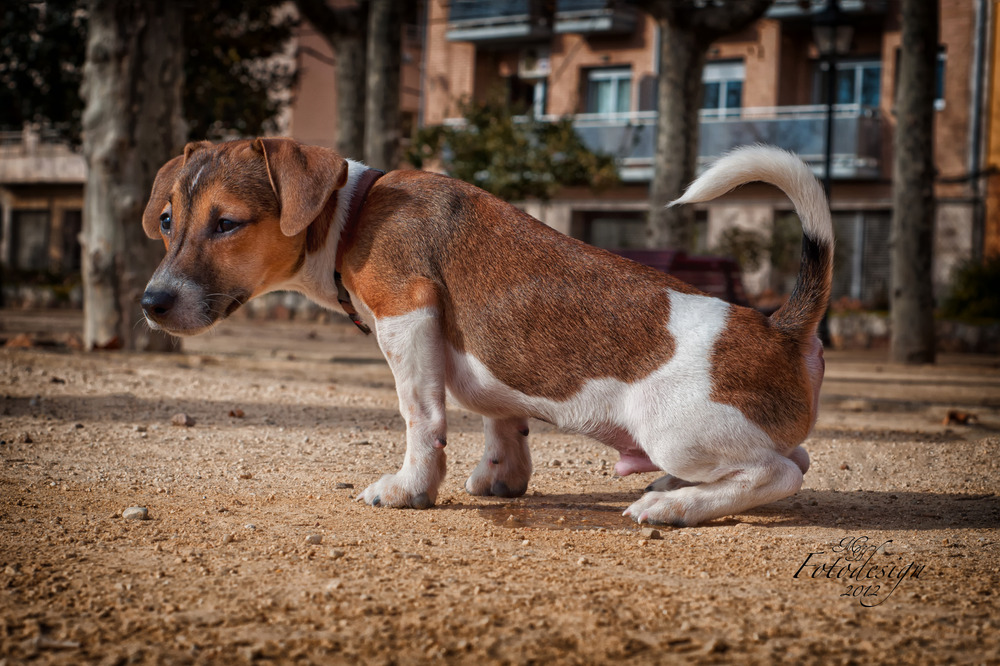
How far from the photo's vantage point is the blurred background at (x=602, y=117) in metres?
10.8

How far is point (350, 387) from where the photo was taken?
8.84m

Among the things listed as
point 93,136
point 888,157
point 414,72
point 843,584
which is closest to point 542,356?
point 843,584

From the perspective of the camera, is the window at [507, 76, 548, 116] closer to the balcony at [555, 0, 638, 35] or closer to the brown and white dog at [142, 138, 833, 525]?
the balcony at [555, 0, 638, 35]

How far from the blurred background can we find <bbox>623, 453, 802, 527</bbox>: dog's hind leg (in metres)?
7.95

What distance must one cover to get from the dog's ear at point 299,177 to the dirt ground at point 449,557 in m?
1.12

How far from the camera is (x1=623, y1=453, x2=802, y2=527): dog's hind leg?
149 inches

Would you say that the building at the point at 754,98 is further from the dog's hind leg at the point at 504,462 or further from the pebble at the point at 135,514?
the pebble at the point at 135,514

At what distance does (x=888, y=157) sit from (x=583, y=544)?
2538 centimetres

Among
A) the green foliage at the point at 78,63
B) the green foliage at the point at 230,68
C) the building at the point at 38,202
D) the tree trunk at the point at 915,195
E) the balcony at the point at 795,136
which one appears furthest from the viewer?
the building at the point at 38,202

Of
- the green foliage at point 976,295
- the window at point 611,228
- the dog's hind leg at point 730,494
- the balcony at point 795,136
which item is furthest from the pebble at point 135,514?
the window at point 611,228

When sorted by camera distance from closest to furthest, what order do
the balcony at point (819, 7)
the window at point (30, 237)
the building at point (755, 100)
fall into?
the building at point (755, 100)
the balcony at point (819, 7)
the window at point (30, 237)

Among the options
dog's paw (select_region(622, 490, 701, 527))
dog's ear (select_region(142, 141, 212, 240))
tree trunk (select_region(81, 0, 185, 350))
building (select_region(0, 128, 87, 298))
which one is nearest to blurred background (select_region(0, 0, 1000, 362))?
tree trunk (select_region(81, 0, 185, 350))

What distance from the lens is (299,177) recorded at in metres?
3.97

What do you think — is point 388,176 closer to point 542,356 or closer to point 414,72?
point 542,356
